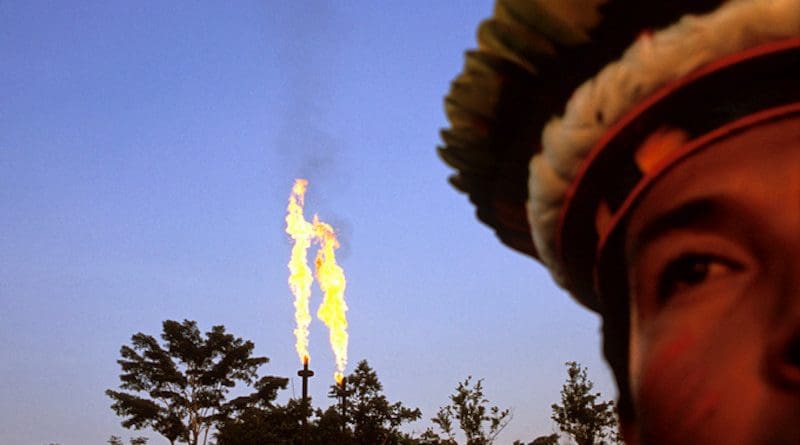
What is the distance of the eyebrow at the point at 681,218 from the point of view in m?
2.16

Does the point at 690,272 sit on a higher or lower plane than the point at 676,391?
higher

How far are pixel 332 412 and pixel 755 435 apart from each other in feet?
95.7

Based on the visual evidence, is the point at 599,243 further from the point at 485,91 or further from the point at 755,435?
the point at 755,435

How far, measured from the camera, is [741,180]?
2.11 m

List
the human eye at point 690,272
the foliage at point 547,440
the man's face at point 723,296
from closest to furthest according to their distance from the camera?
the man's face at point 723,296 < the human eye at point 690,272 < the foliage at point 547,440

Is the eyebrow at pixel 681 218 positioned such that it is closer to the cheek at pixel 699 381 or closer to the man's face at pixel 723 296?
the man's face at pixel 723 296

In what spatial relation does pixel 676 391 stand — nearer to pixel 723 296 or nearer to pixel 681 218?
pixel 723 296

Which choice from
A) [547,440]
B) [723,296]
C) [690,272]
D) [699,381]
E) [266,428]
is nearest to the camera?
[699,381]

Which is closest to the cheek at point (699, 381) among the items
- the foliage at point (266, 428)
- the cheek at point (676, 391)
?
the cheek at point (676, 391)

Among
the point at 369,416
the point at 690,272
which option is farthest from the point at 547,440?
the point at 690,272

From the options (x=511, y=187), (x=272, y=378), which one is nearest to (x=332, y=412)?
(x=272, y=378)

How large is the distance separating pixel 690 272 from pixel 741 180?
30 cm

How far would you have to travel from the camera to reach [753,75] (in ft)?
7.29

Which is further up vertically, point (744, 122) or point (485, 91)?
point (485, 91)
